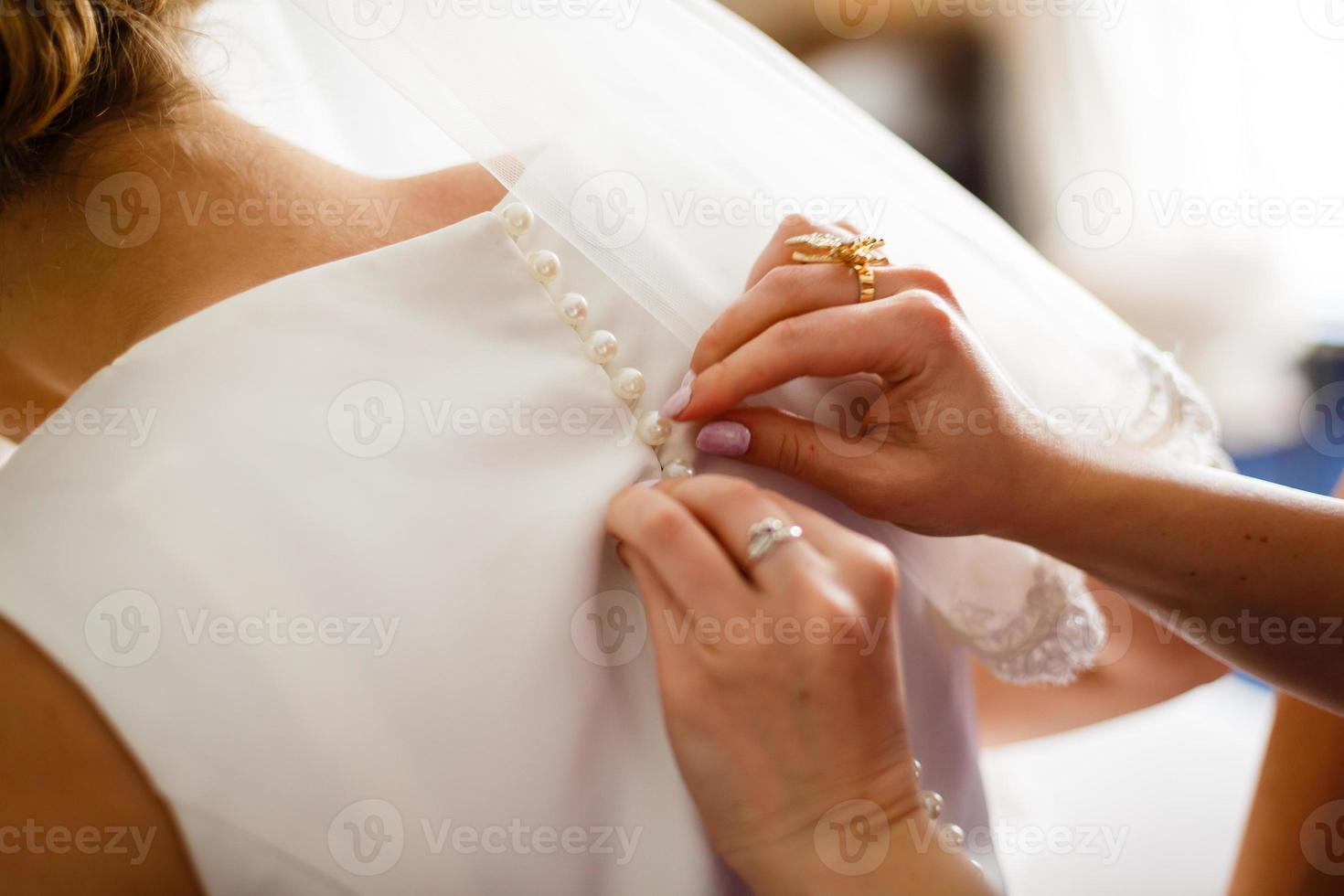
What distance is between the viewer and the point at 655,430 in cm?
68

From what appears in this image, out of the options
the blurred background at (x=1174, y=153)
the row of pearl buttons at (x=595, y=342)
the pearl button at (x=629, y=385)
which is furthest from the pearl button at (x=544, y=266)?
the blurred background at (x=1174, y=153)

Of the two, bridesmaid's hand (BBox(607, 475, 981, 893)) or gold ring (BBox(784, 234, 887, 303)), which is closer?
bridesmaid's hand (BBox(607, 475, 981, 893))

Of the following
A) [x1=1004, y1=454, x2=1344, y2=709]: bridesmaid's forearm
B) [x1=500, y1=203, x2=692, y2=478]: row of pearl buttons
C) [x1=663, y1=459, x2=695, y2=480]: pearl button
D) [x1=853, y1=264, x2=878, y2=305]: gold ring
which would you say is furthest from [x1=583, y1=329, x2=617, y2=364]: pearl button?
[x1=1004, y1=454, x2=1344, y2=709]: bridesmaid's forearm

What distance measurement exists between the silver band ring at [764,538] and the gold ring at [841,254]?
0.22 m

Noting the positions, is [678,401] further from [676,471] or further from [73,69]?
[73,69]

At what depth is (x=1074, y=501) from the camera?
75cm

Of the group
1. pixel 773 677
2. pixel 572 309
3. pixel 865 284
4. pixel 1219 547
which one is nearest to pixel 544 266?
pixel 572 309

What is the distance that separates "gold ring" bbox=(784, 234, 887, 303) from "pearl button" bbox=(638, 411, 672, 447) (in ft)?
0.57

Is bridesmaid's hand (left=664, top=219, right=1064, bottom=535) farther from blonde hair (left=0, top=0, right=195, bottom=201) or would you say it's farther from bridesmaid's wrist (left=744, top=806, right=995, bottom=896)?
blonde hair (left=0, top=0, right=195, bottom=201)

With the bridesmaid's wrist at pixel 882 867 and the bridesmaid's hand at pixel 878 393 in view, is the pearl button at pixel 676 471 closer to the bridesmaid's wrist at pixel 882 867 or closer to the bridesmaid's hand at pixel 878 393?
the bridesmaid's hand at pixel 878 393

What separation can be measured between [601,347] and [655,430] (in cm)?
8

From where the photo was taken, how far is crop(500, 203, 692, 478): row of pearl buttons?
2.23 ft

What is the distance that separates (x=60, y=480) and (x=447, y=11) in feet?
1.71

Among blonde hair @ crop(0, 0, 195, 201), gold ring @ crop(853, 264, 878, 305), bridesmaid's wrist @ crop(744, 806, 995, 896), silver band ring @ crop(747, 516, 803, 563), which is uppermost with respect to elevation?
blonde hair @ crop(0, 0, 195, 201)
